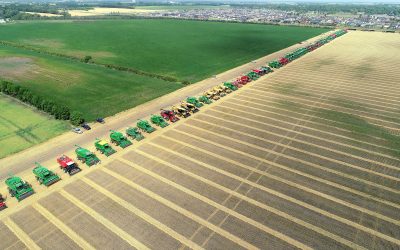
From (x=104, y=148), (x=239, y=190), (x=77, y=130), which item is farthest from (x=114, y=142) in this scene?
(x=239, y=190)

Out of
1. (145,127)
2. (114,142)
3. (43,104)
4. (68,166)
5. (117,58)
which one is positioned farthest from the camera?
(117,58)

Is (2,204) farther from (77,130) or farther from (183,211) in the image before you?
(183,211)

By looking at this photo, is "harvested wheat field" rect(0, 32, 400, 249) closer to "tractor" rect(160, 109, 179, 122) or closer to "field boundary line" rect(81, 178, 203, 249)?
"field boundary line" rect(81, 178, 203, 249)

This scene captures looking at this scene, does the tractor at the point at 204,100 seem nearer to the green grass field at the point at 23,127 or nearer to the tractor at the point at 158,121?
the tractor at the point at 158,121

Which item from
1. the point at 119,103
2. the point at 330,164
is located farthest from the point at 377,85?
the point at 119,103

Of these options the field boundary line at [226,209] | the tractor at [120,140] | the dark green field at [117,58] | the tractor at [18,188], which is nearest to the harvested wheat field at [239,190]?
the field boundary line at [226,209]

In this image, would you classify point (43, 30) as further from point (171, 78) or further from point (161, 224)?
point (161, 224)
